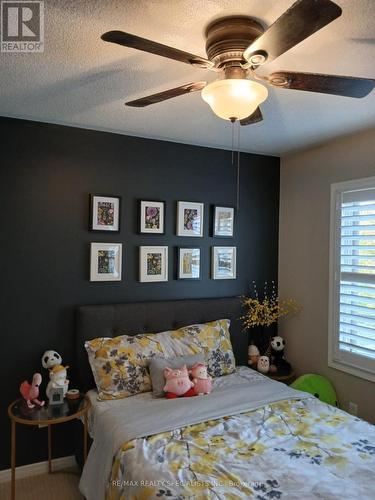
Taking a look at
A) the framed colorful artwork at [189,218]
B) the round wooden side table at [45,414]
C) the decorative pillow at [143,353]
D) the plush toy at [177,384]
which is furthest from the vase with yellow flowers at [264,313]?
the round wooden side table at [45,414]

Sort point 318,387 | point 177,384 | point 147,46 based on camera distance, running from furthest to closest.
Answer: point 318,387 < point 177,384 < point 147,46

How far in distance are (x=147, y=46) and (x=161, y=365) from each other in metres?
2.04

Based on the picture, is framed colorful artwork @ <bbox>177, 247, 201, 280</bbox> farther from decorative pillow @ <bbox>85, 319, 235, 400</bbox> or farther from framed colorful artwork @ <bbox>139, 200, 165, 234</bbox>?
decorative pillow @ <bbox>85, 319, 235, 400</bbox>

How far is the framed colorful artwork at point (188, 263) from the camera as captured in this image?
3.19 m

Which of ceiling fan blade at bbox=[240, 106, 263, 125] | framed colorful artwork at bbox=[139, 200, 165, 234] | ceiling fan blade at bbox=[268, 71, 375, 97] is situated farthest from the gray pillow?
ceiling fan blade at bbox=[268, 71, 375, 97]

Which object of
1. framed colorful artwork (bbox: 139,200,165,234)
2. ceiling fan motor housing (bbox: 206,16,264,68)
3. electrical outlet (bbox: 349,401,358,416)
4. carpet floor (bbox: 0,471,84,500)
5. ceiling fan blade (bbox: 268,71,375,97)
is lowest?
carpet floor (bbox: 0,471,84,500)

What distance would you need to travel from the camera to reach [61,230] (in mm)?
2768

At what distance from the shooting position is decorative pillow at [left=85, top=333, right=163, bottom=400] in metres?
2.50

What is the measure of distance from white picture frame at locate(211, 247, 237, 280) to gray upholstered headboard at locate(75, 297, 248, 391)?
227 mm

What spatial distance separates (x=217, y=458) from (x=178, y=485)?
0.28m

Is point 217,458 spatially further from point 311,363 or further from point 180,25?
point 180,25

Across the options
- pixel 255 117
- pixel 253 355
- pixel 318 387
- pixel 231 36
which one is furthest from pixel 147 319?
pixel 231 36

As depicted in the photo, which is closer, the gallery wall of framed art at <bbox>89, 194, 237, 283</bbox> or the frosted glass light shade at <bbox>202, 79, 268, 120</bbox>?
the frosted glass light shade at <bbox>202, 79, 268, 120</bbox>

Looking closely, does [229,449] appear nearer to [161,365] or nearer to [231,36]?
[161,365]
